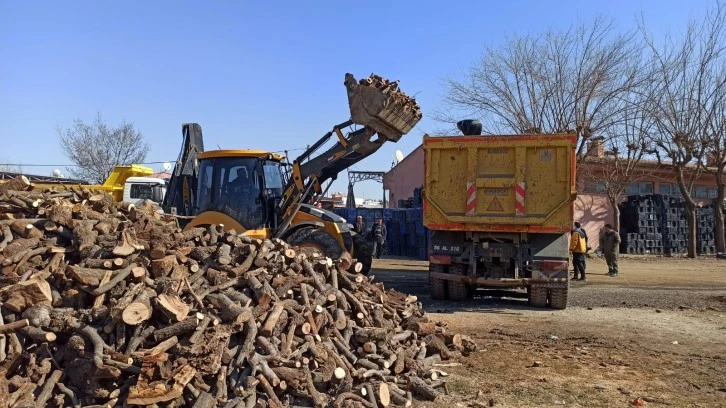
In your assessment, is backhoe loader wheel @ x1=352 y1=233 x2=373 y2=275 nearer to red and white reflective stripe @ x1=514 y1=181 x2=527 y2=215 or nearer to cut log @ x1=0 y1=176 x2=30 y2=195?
red and white reflective stripe @ x1=514 y1=181 x2=527 y2=215

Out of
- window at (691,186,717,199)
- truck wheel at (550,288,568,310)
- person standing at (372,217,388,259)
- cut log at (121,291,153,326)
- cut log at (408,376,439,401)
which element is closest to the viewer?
cut log at (121,291,153,326)

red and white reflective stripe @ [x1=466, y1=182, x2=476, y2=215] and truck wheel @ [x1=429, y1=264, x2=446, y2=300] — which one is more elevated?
red and white reflective stripe @ [x1=466, y1=182, x2=476, y2=215]

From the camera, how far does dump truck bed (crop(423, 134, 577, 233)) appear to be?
10477 millimetres

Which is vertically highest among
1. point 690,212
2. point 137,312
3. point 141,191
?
point 690,212

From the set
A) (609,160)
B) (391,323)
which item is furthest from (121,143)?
(391,323)

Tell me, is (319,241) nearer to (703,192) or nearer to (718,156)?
(718,156)

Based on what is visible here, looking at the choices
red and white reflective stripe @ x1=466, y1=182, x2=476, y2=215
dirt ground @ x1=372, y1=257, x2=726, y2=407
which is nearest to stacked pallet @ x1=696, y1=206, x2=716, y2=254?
dirt ground @ x1=372, y1=257, x2=726, y2=407

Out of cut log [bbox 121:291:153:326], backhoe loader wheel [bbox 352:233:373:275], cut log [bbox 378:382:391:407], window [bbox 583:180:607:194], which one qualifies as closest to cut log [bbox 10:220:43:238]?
cut log [bbox 121:291:153:326]

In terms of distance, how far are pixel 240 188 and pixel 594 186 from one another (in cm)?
2109

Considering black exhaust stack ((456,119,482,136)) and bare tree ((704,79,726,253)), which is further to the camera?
bare tree ((704,79,726,253))

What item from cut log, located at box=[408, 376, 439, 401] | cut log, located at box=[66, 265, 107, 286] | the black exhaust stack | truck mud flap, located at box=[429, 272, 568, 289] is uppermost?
the black exhaust stack

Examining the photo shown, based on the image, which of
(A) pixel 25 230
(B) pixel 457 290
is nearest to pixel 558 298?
(B) pixel 457 290

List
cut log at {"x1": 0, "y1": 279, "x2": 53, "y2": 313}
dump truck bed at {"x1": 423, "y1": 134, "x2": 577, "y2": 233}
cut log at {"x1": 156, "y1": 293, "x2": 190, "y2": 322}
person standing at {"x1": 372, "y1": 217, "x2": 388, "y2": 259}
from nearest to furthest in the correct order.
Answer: cut log at {"x1": 156, "y1": 293, "x2": 190, "y2": 322}, cut log at {"x1": 0, "y1": 279, "x2": 53, "y2": 313}, dump truck bed at {"x1": 423, "y1": 134, "x2": 577, "y2": 233}, person standing at {"x1": 372, "y1": 217, "x2": 388, "y2": 259}

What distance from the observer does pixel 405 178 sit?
3844cm
